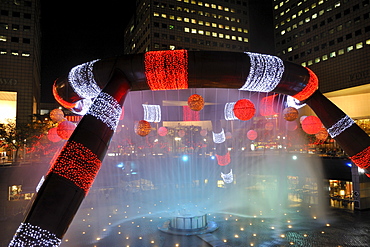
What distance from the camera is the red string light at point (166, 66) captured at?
8.68m

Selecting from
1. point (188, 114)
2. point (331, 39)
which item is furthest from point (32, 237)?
point (331, 39)

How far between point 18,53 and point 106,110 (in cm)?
3863

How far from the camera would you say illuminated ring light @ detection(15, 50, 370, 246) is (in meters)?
7.34

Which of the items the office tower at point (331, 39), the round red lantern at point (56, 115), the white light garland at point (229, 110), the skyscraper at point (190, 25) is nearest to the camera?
the round red lantern at point (56, 115)

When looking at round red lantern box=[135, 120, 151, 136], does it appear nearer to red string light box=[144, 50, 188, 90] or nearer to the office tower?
red string light box=[144, 50, 188, 90]

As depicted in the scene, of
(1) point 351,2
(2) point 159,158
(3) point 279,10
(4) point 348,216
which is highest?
(3) point 279,10

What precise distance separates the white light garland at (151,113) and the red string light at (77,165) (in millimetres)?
9300

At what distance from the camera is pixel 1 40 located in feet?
124

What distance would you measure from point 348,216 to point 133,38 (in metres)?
74.1

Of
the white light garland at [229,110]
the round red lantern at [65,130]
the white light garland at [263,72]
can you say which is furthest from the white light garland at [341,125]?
the round red lantern at [65,130]

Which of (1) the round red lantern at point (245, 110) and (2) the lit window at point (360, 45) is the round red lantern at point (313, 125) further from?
(2) the lit window at point (360, 45)

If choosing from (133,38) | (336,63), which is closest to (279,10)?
(336,63)

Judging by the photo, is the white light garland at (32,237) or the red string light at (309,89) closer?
the white light garland at (32,237)

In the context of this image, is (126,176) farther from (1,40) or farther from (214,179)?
(1,40)
